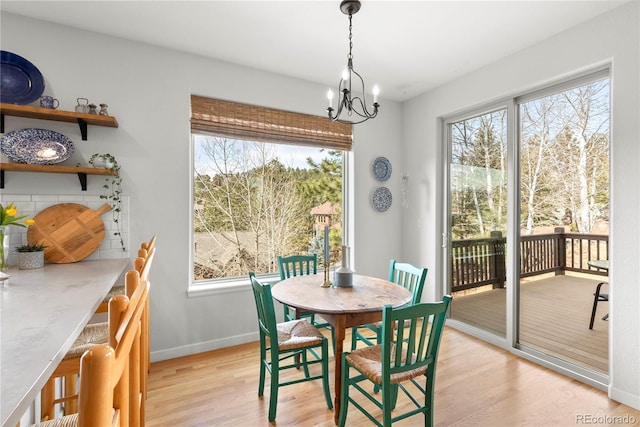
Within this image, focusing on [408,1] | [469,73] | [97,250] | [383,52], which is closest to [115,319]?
[97,250]

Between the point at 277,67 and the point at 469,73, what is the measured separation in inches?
76.9

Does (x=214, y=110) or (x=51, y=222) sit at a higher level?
(x=214, y=110)

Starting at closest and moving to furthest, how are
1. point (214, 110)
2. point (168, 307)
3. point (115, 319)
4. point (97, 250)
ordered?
point (115, 319)
point (97, 250)
point (168, 307)
point (214, 110)

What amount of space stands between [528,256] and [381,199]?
1.62 metres

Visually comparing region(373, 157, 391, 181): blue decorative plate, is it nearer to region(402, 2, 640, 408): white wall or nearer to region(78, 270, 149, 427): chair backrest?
region(402, 2, 640, 408): white wall

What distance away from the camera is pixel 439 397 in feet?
7.37

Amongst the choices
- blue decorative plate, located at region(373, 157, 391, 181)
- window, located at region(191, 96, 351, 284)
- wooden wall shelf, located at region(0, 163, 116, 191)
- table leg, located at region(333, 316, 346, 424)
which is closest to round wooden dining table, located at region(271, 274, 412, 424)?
table leg, located at region(333, 316, 346, 424)

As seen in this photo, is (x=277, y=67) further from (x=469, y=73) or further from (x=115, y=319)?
(x=115, y=319)

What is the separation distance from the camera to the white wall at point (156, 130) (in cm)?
243

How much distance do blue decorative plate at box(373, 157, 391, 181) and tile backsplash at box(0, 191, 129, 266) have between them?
8.61 feet

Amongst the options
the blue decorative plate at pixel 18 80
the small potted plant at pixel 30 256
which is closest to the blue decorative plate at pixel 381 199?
the small potted plant at pixel 30 256

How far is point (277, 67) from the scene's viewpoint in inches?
125

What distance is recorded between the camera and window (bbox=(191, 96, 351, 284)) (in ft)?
10.2

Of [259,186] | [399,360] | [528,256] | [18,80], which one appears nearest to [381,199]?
[259,186]
